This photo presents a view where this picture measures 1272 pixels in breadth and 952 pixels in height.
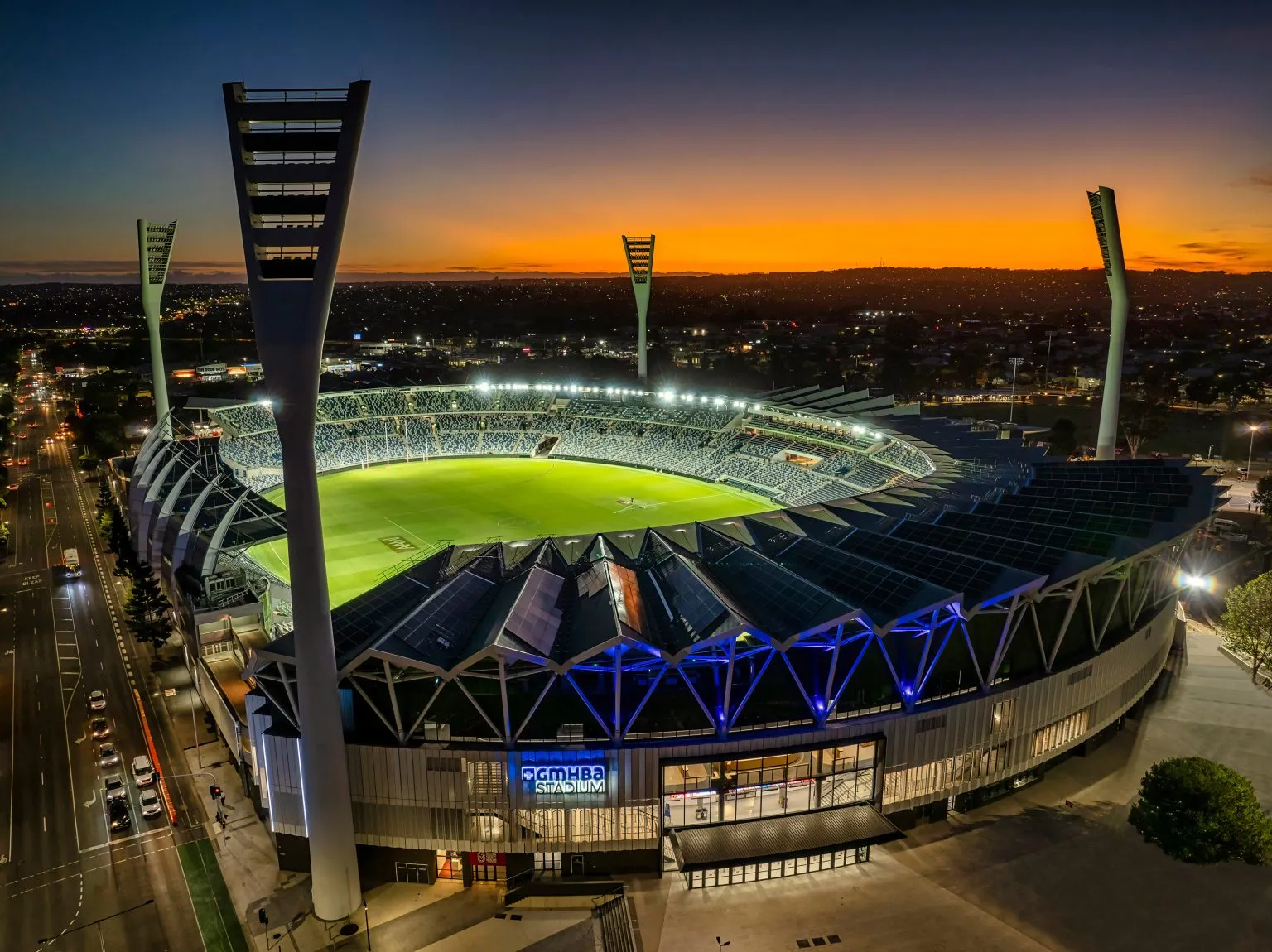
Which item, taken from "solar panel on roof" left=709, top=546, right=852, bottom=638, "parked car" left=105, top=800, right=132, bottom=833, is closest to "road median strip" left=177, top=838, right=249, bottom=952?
"parked car" left=105, top=800, right=132, bottom=833

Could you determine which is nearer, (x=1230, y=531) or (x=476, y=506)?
(x=1230, y=531)

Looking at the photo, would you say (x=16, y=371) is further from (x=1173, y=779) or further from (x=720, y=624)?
(x=1173, y=779)

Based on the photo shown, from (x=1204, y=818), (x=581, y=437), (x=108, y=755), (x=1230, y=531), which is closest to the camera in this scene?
(x=1204, y=818)

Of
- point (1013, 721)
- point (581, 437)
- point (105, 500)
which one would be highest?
point (581, 437)

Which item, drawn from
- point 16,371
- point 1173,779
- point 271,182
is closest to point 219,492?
point 271,182

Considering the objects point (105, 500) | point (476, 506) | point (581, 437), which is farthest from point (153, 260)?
point (581, 437)

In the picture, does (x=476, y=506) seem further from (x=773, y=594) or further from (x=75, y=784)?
(x=773, y=594)

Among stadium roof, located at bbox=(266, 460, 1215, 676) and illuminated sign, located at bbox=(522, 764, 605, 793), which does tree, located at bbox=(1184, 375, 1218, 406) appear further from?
illuminated sign, located at bbox=(522, 764, 605, 793)
